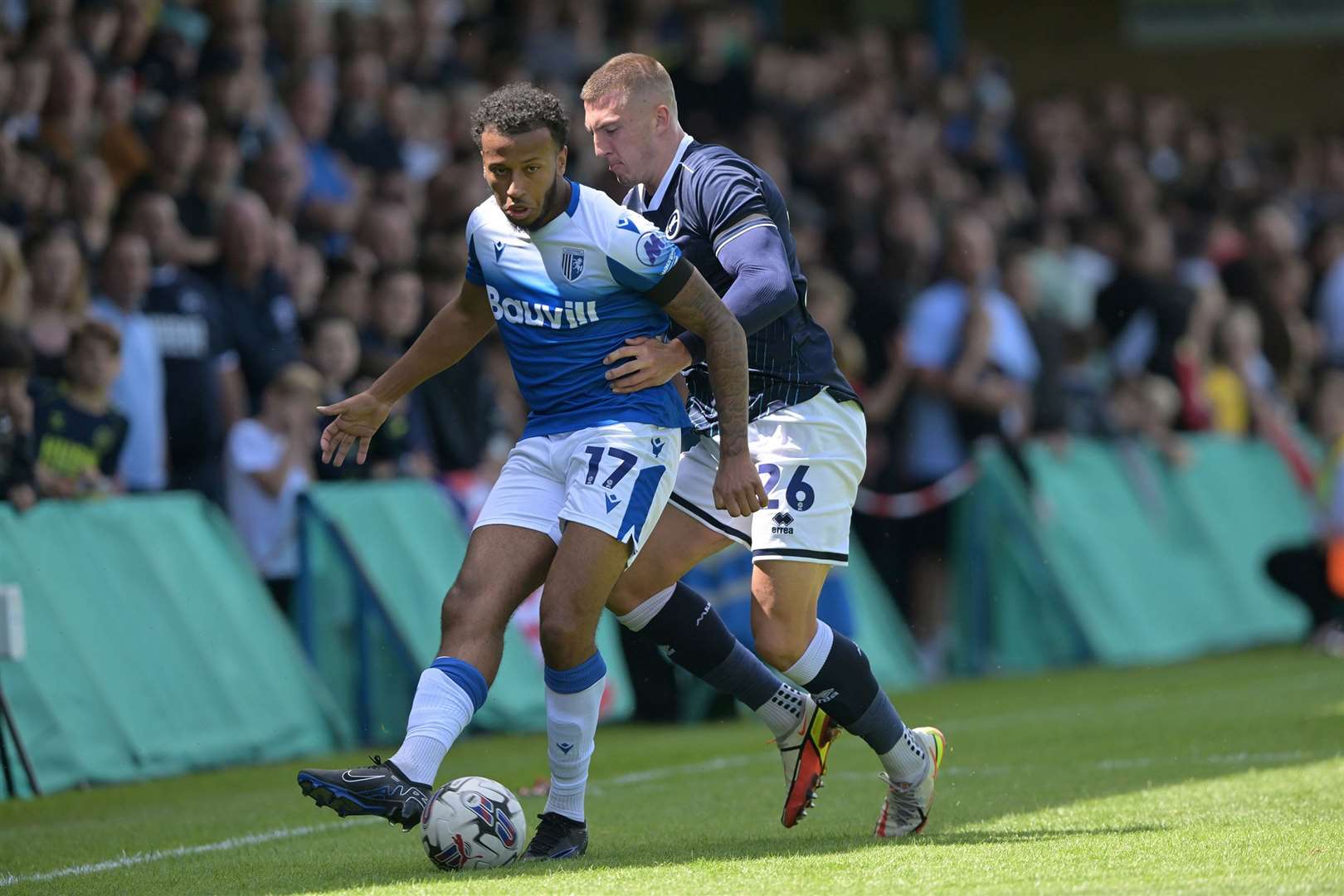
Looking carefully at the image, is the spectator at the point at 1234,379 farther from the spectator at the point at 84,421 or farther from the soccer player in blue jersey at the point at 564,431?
the soccer player in blue jersey at the point at 564,431

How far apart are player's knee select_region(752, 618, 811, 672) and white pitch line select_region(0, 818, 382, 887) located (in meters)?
1.75

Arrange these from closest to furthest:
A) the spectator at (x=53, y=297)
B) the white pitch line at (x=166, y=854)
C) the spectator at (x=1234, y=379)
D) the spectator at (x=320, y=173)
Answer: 1. the white pitch line at (x=166, y=854)
2. the spectator at (x=53, y=297)
3. the spectator at (x=320, y=173)
4. the spectator at (x=1234, y=379)

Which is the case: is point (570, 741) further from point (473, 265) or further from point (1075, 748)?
point (1075, 748)

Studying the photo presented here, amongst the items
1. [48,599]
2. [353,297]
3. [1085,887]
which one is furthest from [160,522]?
[1085,887]

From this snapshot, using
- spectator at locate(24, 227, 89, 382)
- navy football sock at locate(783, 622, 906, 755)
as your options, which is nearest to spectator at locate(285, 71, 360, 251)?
spectator at locate(24, 227, 89, 382)

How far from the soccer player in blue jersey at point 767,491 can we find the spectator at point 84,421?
368 centimetres

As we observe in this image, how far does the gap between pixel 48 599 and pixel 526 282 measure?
3.75 m

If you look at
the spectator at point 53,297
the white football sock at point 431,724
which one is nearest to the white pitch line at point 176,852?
the white football sock at point 431,724

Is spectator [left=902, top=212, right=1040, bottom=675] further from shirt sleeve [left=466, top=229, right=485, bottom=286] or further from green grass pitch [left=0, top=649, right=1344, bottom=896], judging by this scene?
shirt sleeve [left=466, top=229, right=485, bottom=286]

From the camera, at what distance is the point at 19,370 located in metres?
8.84

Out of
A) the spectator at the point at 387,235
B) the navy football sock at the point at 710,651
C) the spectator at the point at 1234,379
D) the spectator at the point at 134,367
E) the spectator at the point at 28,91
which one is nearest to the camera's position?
the navy football sock at the point at 710,651

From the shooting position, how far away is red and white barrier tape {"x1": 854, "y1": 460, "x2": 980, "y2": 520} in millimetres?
12992

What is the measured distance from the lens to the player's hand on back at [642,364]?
19.6 feet

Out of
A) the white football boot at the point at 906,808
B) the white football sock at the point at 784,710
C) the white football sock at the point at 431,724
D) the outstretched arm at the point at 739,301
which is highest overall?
the outstretched arm at the point at 739,301
